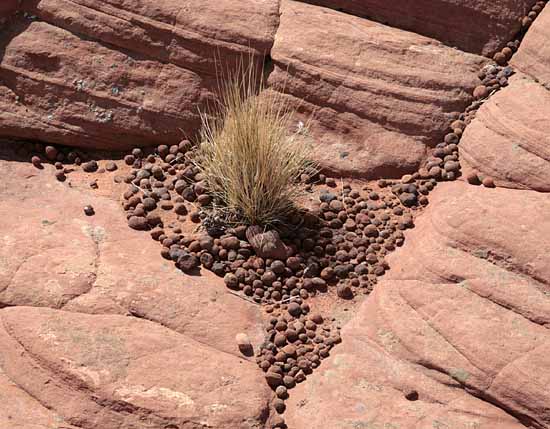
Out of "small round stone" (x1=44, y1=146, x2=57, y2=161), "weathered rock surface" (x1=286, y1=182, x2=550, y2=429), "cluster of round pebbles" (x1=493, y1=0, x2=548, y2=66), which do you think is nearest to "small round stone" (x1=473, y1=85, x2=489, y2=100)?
"cluster of round pebbles" (x1=493, y1=0, x2=548, y2=66)

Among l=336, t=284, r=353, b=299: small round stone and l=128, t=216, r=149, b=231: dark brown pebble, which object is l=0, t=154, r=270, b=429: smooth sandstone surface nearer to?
l=128, t=216, r=149, b=231: dark brown pebble

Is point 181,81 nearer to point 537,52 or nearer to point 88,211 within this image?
point 88,211

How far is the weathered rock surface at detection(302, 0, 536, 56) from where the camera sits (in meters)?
4.95

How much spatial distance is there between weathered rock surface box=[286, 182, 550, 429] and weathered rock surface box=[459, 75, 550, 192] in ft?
0.75

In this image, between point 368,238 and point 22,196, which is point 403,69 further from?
point 22,196

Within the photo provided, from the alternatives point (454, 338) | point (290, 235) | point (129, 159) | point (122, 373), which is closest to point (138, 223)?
point (129, 159)

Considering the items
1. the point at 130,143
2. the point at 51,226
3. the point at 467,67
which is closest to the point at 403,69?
the point at 467,67

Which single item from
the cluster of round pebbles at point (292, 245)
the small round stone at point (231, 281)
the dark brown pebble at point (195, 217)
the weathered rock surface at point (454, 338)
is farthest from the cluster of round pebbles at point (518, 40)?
the small round stone at point (231, 281)

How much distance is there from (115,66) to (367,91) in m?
1.33

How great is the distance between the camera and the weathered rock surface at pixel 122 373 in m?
3.29

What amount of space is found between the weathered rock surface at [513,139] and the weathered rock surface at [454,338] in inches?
9.0

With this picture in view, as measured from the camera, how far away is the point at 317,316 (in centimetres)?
387

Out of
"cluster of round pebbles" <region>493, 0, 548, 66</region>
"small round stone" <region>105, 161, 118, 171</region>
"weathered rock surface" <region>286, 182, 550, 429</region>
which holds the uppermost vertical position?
"cluster of round pebbles" <region>493, 0, 548, 66</region>

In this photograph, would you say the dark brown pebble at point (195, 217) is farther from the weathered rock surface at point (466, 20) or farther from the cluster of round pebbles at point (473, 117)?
the weathered rock surface at point (466, 20)
